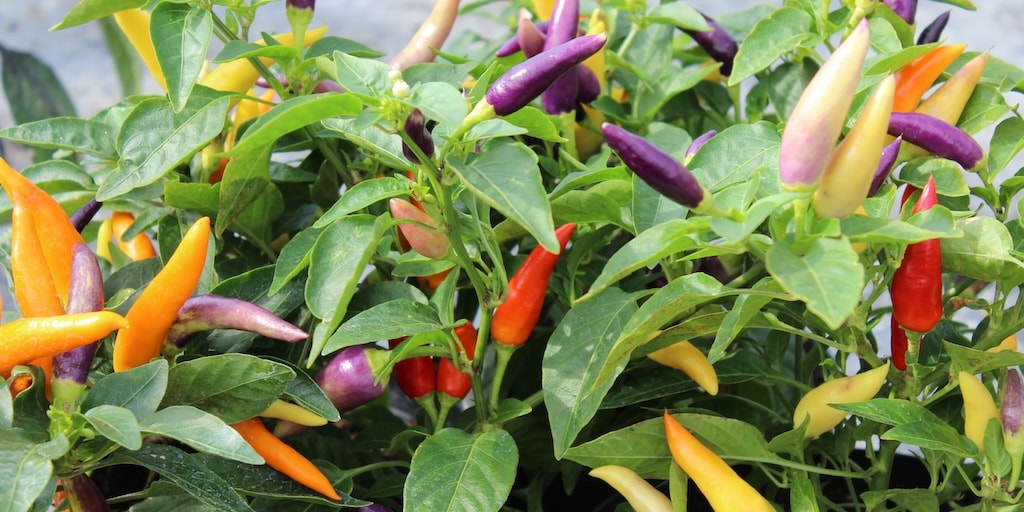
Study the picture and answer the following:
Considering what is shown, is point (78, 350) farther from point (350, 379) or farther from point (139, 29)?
point (139, 29)

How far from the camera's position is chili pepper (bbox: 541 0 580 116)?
0.78 m

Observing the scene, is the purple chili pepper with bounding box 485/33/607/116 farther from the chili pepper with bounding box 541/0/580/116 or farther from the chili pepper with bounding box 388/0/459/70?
the chili pepper with bounding box 388/0/459/70

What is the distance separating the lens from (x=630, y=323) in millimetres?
595

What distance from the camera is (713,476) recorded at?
0.67 meters

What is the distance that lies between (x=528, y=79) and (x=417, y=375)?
28 cm

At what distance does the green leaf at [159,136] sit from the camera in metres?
0.67

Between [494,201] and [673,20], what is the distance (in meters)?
0.43

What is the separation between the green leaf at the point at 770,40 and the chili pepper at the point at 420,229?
268 millimetres

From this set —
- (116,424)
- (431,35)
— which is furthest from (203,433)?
(431,35)

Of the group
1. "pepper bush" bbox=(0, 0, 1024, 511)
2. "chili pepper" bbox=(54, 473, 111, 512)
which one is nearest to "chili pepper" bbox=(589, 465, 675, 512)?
"pepper bush" bbox=(0, 0, 1024, 511)

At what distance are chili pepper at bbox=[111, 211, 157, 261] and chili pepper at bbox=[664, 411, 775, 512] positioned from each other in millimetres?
474

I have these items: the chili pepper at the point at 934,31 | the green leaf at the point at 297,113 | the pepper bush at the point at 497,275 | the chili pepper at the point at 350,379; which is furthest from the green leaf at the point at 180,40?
the chili pepper at the point at 934,31

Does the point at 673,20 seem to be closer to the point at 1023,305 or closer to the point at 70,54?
the point at 1023,305

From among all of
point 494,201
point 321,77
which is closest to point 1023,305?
point 494,201
